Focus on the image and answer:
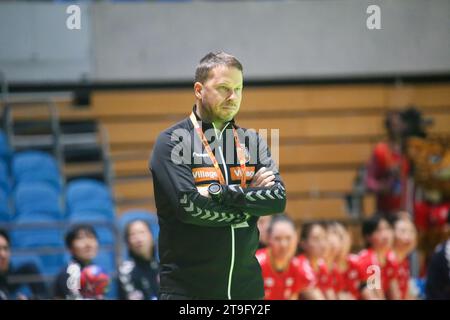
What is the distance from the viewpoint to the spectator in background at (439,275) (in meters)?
5.80

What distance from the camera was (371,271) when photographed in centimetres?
602

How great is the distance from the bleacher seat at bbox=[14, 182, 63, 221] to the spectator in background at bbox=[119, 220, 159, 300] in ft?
→ 4.19

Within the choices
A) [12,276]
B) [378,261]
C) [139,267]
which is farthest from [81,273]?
A: [378,261]

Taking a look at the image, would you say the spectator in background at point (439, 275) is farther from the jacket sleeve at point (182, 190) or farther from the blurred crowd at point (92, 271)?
the jacket sleeve at point (182, 190)

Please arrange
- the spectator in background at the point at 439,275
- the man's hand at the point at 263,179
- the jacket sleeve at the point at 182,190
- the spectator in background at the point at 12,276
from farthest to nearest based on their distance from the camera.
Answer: the spectator in background at the point at 439,275 → the spectator in background at the point at 12,276 → the man's hand at the point at 263,179 → the jacket sleeve at the point at 182,190

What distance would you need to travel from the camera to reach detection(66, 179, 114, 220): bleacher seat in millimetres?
6711

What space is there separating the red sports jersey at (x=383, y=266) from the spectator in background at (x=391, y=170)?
0.77 m

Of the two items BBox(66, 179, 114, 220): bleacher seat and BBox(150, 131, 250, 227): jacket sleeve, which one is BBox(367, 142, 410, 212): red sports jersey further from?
BBox(150, 131, 250, 227): jacket sleeve

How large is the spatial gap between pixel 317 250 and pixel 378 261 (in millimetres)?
468

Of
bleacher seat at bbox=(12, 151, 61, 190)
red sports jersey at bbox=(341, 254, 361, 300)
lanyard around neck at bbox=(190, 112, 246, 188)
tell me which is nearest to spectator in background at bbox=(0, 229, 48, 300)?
bleacher seat at bbox=(12, 151, 61, 190)

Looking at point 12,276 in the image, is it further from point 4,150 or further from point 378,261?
point 378,261

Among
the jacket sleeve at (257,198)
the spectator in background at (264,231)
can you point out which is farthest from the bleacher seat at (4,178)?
the jacket sleeve at (257,198)
